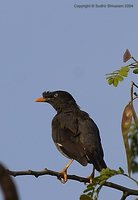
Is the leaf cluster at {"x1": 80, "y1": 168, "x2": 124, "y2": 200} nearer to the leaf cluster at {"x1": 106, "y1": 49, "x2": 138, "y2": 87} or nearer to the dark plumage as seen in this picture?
the leaf cluster at {"x1": 106, "y1": 49, "x2": 138, "y2": 87}

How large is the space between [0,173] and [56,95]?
818 centimetres

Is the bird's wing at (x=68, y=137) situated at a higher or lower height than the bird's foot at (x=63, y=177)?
higher

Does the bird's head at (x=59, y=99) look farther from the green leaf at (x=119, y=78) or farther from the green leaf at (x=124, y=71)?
the green leaf at (x=124, y=71)

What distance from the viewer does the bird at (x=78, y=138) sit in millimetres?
6511

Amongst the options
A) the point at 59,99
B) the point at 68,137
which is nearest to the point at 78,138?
the point at 68,137

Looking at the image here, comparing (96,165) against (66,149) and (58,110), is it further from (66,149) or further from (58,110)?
(58,110)

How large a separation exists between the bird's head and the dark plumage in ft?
1.52

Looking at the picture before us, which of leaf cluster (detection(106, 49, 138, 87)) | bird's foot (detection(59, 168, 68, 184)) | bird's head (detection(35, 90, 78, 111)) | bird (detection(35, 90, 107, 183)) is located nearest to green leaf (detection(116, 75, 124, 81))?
leaf cluster (detection(106, 49, 138, 87))

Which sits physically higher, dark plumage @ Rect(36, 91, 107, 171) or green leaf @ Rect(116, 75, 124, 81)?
green leaf @ Rect(116, 75, 124, 81)

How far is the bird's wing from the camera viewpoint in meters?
6.54

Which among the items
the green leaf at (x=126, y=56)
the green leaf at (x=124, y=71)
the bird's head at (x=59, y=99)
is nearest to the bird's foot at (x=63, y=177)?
the green leaf at (x=124, y=71)

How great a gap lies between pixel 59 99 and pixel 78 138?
2365mm

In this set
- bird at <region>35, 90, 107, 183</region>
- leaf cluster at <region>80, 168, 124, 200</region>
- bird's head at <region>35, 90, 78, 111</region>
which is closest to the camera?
leaf cluster at <region>80, 168, 124, 200</region>

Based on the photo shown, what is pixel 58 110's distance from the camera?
28.7ft
